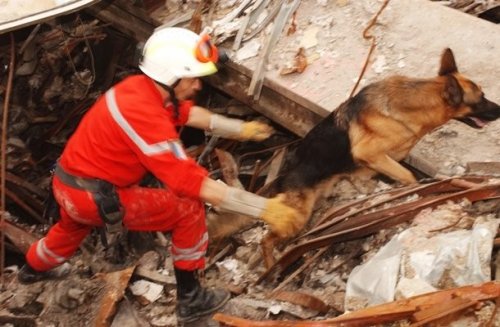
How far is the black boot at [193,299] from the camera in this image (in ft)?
13.3

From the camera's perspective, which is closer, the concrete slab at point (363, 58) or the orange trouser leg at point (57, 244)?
the orange trouser leg at point (57, 244)

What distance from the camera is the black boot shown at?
13.3ft

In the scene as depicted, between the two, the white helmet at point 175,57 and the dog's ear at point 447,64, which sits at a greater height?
the white helmet at point 175,57

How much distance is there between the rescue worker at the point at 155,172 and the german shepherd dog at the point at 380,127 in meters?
0.63

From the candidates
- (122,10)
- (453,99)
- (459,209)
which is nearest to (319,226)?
(459,209)

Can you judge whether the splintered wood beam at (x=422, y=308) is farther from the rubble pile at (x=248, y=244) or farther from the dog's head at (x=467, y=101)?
the dog's head at (x=467, y=101)

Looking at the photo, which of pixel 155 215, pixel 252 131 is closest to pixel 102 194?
pixel 155 215

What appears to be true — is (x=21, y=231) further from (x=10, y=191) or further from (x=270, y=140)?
(x=270, y=140)

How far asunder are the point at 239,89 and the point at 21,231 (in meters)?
2.15

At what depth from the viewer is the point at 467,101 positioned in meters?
4.35

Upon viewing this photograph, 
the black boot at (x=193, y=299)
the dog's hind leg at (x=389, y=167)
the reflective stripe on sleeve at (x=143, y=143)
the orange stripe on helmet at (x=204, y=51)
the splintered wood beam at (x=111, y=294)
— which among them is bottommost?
the splintered wood beam at (x=111, y=294)

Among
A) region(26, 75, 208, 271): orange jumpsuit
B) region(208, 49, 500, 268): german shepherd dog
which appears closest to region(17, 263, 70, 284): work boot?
region(26, 75, 208, 271): orange jumpsuit

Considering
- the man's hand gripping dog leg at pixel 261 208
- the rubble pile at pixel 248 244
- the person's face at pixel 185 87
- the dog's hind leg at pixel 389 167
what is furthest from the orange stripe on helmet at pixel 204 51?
the dog's hind leg at pixel 389 167

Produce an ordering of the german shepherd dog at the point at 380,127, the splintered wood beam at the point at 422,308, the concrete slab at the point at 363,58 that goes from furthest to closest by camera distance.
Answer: the concrete slab at the point at 363,58, the german shepherd dog at the point at 380,127, the splintered wood beam at the point at 422,308
